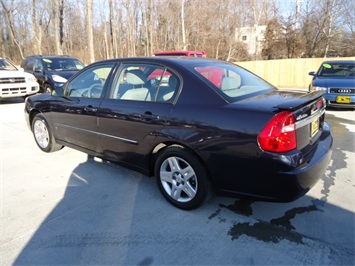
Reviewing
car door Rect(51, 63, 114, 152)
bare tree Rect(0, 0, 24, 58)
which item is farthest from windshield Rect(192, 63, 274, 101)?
bare tree Rect(0, 0, 24, 58)

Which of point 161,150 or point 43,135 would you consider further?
point 43,135

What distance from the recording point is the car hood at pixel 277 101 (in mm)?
2494

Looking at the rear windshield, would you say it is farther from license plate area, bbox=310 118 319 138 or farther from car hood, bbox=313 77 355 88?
license plate area, bbox=310 118 319 138

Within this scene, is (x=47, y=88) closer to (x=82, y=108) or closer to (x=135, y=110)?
(x=82, y=108)

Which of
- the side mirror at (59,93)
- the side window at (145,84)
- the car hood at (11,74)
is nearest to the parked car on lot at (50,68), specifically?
the car hood at (11,74)

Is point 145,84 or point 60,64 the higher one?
point 60,64

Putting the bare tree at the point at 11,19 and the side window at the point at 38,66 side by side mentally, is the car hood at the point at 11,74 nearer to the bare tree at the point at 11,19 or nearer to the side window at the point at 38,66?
the side window at the point at 38,66

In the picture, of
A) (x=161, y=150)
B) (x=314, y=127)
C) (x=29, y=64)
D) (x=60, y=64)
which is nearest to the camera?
(x=314, y=127)

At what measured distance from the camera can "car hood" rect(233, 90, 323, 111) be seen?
2494 millimetres

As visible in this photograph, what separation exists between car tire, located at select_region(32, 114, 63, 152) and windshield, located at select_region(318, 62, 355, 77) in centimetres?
828

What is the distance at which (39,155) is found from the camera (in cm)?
481

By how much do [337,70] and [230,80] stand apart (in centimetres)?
777

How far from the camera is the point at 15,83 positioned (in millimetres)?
9977

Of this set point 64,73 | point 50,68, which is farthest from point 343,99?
point 50,68
